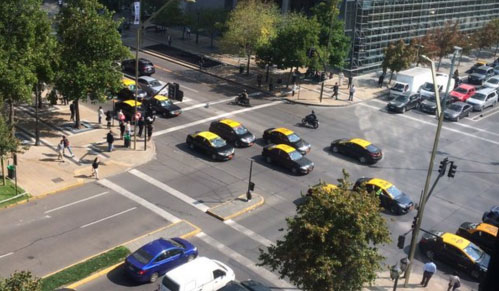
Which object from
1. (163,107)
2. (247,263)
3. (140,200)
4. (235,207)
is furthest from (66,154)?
(247,263)

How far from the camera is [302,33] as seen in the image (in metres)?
49.4

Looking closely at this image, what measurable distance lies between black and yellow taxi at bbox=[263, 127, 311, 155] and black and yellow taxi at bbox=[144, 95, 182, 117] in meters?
8.23

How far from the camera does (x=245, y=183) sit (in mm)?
32656

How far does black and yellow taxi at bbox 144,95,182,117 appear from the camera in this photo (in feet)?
139

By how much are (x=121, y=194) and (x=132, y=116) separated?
39.5 feet

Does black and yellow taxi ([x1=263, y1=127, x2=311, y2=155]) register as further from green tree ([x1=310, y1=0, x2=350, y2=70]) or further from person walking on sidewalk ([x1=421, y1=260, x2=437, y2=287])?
green tree ([x1=310, y1=0, x2=350, y2=70])

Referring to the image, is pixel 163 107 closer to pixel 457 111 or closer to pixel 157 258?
pixel 157 258

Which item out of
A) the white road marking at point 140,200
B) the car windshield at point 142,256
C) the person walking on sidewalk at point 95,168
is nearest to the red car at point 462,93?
the white road marking at point 140,200

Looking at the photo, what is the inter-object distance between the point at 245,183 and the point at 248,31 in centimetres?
2575

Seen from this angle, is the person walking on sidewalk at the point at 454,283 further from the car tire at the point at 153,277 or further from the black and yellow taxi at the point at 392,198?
the car tire at the point at 153,277

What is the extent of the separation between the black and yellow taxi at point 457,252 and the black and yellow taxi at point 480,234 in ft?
3.48

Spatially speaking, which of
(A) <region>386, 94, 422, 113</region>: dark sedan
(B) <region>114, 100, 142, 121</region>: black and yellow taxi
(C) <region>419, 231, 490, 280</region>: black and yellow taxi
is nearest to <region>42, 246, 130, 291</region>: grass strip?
(C) <region>419, 231, 490, 280</region>: black and yellow taxi

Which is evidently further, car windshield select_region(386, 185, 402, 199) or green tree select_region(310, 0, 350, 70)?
green tree select_region(310, 0, 350, 70)

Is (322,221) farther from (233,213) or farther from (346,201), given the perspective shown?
(233,213)
